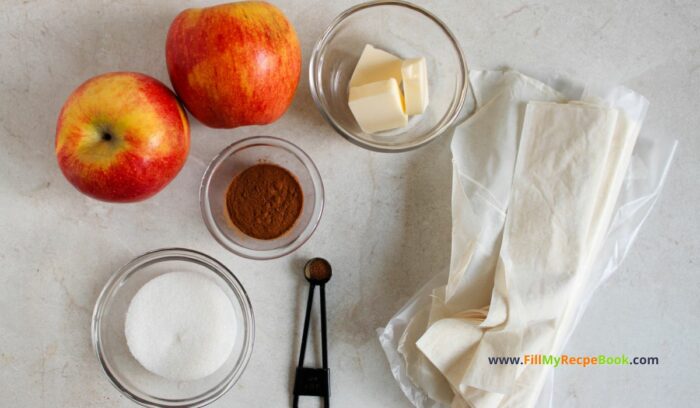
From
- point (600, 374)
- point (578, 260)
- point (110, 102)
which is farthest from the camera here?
point (600, 374)

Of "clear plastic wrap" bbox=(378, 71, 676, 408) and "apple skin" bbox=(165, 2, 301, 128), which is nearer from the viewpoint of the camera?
"apple skin" bbox=(165, 2, 301, 128)

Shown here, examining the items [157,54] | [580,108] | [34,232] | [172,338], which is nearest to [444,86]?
[580,108]

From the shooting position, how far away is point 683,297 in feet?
3.34

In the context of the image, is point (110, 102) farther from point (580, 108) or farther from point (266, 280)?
point (580, 108)

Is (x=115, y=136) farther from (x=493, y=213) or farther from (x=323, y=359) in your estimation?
(x=493, y=213)

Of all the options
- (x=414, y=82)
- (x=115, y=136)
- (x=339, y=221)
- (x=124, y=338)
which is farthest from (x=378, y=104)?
(x=124, y=338)

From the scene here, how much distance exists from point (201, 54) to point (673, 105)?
0.80 metres

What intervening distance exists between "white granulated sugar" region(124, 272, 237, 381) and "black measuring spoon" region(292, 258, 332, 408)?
123 mm

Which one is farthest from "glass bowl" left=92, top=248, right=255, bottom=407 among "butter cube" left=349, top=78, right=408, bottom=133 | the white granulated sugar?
"butter cube" left=349, top=78, right=408, bottom=133

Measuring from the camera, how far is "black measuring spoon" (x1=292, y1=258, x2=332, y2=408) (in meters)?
0.95

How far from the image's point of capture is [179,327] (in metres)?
0.92

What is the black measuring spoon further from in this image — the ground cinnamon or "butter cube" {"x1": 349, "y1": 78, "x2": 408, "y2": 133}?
"butter cube" {"x1": 349, "y1": 78, "x2": 408, "y2": 133}

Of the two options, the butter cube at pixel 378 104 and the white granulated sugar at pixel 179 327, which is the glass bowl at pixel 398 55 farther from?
the white granulated sugar at pixel 179 327

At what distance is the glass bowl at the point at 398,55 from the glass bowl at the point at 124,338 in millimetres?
332
